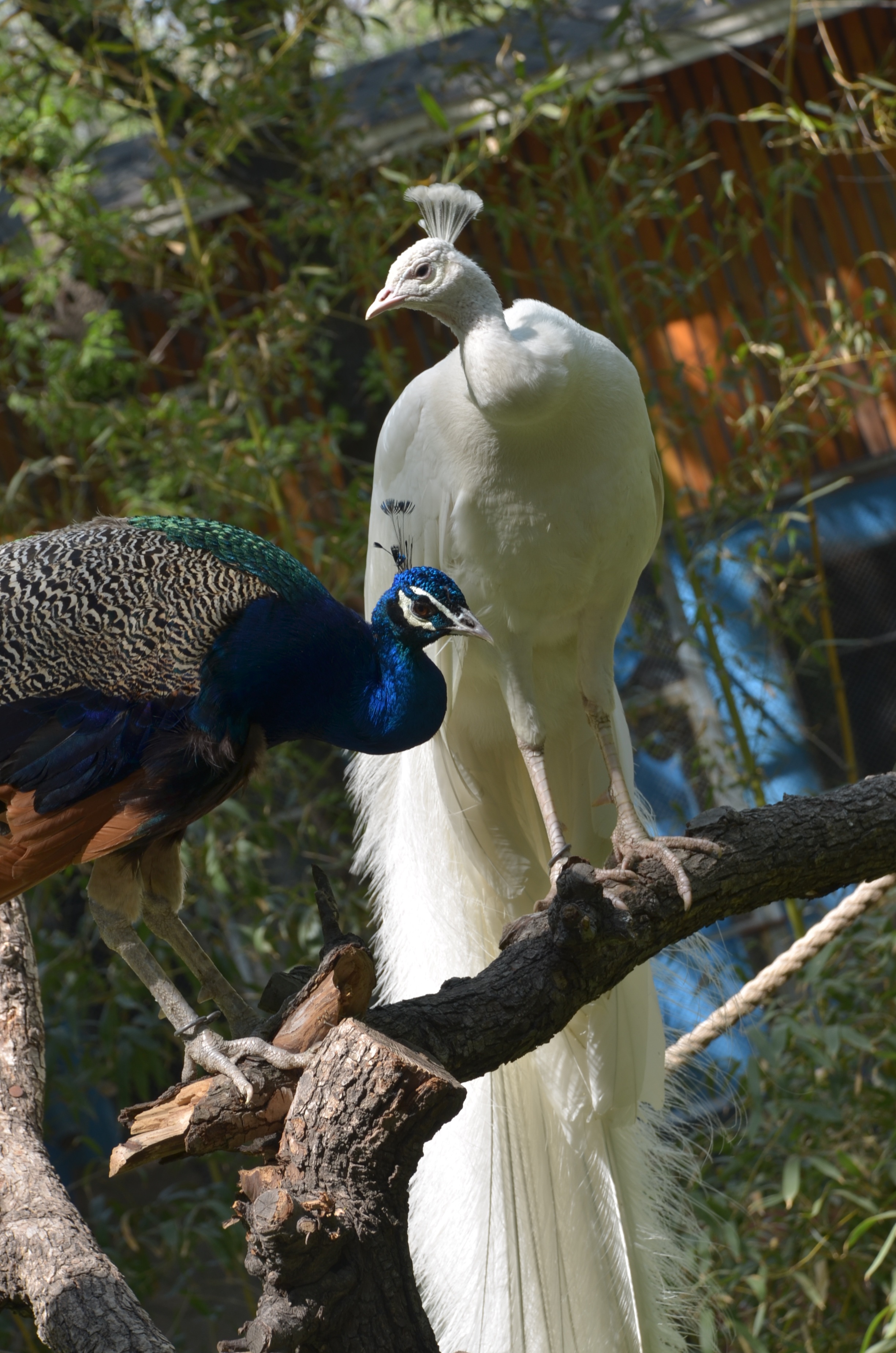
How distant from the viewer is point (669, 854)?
2.22 metres

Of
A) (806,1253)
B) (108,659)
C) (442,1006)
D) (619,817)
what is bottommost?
(806,1253)

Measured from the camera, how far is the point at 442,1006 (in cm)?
175

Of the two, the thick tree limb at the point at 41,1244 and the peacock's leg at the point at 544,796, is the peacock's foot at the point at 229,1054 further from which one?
the peacock's leg at the point at 544,796

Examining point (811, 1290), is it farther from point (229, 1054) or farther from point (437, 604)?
point (437, 604)

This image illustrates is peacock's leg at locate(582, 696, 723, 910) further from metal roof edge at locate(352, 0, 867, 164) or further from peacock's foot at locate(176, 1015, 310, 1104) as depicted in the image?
metal roof edge at locate(352, 0, 867, 164)

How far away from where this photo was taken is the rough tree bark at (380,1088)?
4.63 ft

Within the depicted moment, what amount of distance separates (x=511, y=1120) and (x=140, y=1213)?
1594mm

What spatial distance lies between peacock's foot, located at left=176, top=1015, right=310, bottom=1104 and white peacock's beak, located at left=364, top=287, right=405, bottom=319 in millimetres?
1358

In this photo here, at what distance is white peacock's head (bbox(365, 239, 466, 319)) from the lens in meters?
2.33

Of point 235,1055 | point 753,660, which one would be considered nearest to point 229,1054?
point 235,1055

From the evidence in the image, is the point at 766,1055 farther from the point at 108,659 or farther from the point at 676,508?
the point at 108,659

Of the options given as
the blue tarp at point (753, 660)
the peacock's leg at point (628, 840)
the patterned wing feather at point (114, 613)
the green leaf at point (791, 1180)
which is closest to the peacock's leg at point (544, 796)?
the peacock's leg at point (628, 840)

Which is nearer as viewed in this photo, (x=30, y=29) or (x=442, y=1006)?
(x=442, y=1006)

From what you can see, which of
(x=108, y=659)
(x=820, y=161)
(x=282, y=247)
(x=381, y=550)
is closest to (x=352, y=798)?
(x=381, y=550)
